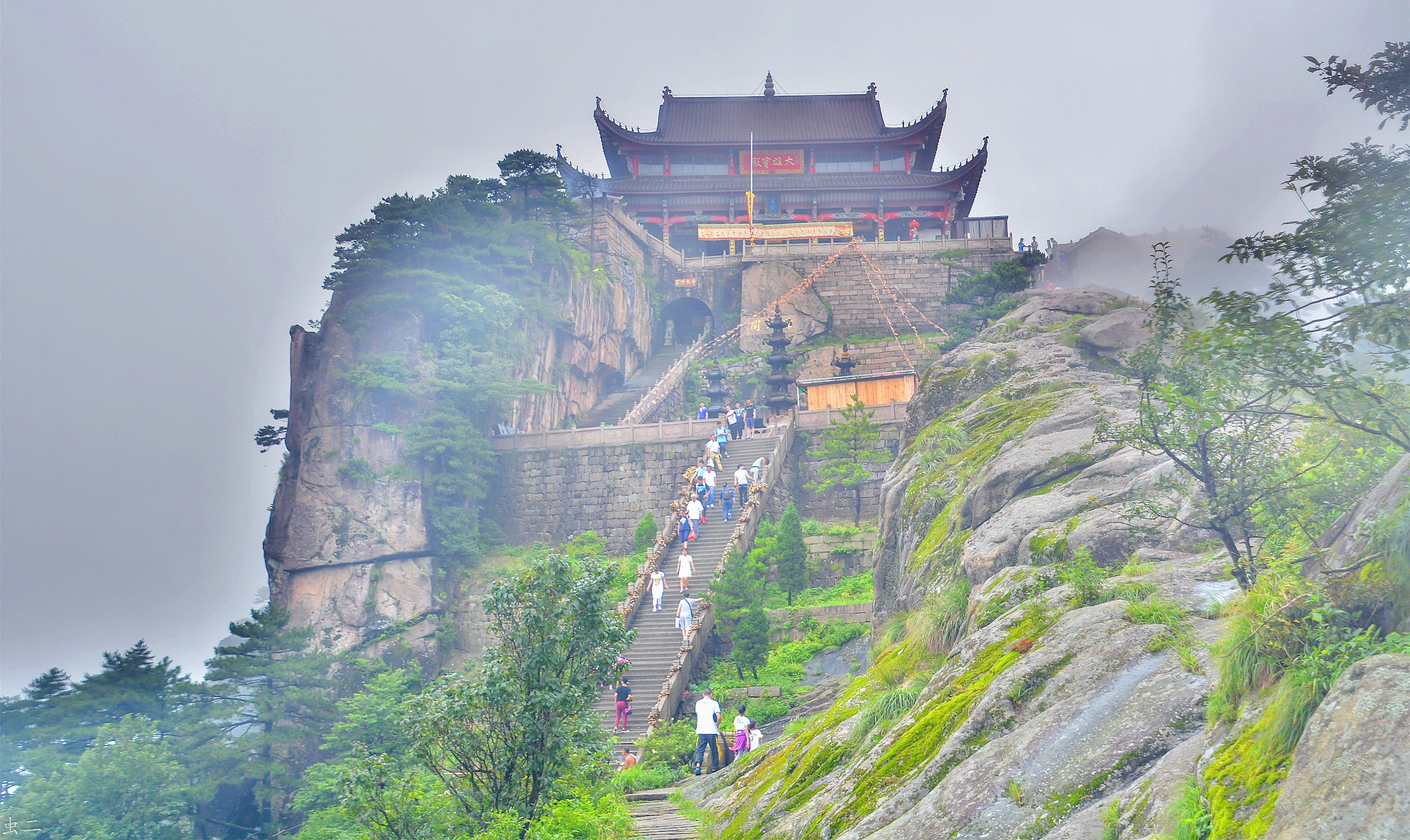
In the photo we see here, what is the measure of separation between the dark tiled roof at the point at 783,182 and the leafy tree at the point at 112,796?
1339 inches

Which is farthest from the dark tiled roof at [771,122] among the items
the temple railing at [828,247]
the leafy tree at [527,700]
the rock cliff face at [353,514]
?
the leafy tree at [527,700]

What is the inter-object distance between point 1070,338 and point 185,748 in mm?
18839

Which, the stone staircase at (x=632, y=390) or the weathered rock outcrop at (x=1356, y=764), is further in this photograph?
the stone staircase at (x=632, y=390)

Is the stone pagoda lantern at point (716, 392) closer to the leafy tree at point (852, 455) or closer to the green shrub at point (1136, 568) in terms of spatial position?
the leafy tree at point (852, 455)

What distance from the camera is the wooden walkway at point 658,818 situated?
→ 35.9 ft

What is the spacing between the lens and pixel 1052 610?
7949 mm

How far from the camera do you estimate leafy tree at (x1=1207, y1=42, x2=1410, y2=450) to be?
19.7 ft

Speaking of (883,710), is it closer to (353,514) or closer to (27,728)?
(27,728)

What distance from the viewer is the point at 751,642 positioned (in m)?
19.9

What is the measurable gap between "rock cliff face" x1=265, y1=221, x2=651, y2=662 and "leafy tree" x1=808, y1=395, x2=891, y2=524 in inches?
377

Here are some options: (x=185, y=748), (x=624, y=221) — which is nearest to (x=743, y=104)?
(x=624, y=221)

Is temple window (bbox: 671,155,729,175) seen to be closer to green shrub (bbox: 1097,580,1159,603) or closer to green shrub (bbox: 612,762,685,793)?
green shrub (bbox: 612,762,685,793)

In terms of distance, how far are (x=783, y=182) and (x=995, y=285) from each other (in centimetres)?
1669

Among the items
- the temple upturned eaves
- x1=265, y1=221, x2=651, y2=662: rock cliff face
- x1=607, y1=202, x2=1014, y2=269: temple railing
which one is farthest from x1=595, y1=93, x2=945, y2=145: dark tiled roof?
x1=265, y1=221, x2=651, y2=662: rock cliff face
